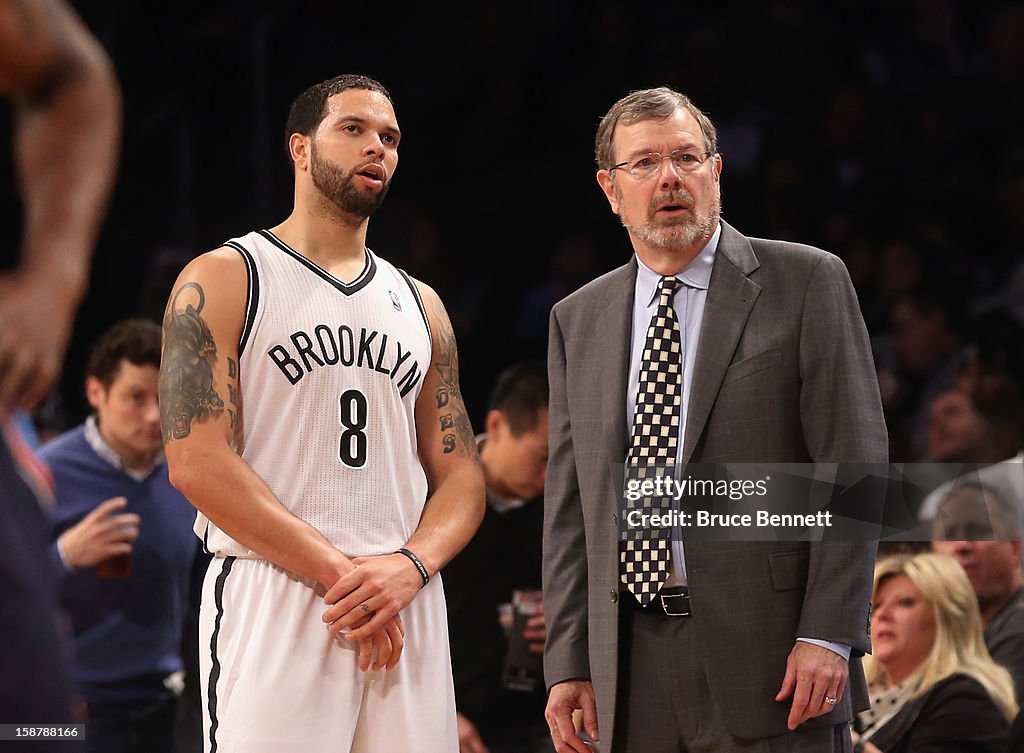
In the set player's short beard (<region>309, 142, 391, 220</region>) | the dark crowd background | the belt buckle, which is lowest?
the belt buckle

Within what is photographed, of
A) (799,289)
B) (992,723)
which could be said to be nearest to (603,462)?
(799,289)

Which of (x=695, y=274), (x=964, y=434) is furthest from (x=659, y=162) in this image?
(x=964, y=434)

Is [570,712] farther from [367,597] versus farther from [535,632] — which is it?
[535,632]

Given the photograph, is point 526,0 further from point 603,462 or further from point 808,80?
point 603,462

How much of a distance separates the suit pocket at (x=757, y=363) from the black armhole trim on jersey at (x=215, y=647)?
1123 mm

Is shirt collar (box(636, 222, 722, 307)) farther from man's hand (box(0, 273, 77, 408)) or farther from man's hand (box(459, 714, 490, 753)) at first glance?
man's hand (box(459, 714, 490, 753))

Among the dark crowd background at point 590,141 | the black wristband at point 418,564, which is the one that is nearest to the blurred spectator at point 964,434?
the dark crowd background at point 590,141

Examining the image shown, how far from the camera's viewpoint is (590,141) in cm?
659

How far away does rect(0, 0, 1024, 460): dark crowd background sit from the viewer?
5629mm

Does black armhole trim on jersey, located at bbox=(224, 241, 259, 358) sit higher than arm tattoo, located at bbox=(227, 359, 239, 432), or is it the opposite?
black armhole trim on jersey, located at bbox=(224, 241, 259, 358)

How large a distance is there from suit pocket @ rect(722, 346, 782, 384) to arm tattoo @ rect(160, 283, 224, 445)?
1043mm

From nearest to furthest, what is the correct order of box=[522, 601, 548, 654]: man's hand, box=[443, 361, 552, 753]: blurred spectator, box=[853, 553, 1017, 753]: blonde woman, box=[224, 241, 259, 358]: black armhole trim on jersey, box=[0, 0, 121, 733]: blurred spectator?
box=[0, 0, 121, 733]: blurred spectator
box=[224, 241, 259, 358]: black armhole trim on jersey
box=[853, 553, 1017, 753]: blonde woman
box=[522, 601, 548, 654]: man's hand
box=[443, 361, 552, 753]: blurred spectator

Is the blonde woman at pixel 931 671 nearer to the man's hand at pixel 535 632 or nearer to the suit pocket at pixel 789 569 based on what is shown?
the man's hand at pixel 535 632

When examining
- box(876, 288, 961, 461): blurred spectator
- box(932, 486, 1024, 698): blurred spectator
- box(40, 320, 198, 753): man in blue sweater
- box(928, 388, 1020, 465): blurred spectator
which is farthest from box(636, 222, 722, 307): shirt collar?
box(876, 288, 961, 461): blurred spectator
